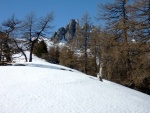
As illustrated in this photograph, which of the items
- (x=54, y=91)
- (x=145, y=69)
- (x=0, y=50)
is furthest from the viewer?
(x=0, y=50)

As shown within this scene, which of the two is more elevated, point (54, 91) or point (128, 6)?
point (128, 6)

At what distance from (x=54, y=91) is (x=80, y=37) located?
72.3ft

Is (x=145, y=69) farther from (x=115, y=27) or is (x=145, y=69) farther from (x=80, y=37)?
(x=80, y=37)

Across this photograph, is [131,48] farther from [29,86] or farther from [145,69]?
[29,86]

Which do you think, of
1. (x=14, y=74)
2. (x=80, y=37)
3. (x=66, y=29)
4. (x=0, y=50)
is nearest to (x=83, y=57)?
(x=80, y=37)

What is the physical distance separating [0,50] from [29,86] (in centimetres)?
1449

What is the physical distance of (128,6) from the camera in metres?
15.5

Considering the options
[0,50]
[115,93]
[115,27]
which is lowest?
[115,93]

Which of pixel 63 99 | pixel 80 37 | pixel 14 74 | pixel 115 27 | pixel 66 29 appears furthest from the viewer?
pixel 66 29

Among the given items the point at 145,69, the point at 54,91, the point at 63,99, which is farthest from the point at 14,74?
the point at 145,69

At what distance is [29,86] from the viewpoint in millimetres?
8820

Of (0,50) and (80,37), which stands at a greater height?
(80,37)

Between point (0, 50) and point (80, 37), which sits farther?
point (80, 37)

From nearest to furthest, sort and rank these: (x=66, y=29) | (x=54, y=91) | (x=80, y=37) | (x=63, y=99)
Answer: (x=63, y=99) < (x=54, y=91) < (x=80, y=37) < (x=66, y=29)
